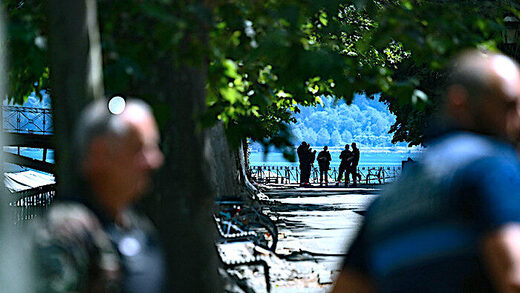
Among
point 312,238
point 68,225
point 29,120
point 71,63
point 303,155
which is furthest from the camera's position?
point 303,155

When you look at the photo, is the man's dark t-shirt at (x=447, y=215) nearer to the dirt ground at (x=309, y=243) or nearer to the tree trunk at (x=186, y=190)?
the dirt ground at (x=309, y=243)

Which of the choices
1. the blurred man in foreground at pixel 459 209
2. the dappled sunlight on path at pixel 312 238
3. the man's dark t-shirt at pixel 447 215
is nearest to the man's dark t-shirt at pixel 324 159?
the dappled sunlight on path at pixel 312 238

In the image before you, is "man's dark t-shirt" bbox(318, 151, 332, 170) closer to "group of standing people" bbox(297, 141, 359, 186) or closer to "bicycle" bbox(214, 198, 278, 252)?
"group of standing people" bbox(297, 141, 359, 186)

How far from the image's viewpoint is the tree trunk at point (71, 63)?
4.16 meters

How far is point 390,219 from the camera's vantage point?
251 cm

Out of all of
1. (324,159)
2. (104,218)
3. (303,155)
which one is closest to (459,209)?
(104,218)

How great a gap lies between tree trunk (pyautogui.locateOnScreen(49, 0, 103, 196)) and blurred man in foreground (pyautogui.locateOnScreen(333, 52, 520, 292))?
6.50ft

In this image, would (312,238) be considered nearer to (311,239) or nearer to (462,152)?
(311,239)

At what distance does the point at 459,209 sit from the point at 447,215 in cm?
4

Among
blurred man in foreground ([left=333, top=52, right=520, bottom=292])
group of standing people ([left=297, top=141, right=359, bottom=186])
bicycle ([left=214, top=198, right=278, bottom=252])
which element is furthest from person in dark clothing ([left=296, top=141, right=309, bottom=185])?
blurred man in foreground ([left=333, top=52, right=520, bottom=292])

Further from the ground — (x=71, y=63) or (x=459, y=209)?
(x=71, y=63)

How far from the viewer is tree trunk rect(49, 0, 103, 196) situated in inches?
164

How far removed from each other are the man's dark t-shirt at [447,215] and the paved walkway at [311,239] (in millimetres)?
1094

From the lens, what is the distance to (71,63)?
13.6 ft
